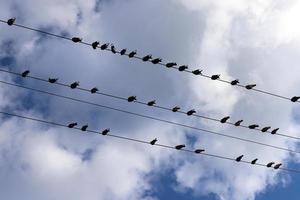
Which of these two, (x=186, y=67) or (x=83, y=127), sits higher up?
(x=186, y=67)

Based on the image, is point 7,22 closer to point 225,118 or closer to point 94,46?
point 94,46

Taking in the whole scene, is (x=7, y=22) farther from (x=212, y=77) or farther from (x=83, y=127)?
(x=212, y=77)

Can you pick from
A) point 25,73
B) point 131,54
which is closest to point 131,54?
point 131,54

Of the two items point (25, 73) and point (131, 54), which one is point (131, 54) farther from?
point (25, 73)

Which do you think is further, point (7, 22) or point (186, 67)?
point (186, 67)

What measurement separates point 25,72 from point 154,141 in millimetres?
9705

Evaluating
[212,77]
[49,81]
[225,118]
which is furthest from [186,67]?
[49,81]

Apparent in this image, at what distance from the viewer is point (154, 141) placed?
4816 cm

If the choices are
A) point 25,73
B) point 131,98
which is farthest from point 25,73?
point 131,98

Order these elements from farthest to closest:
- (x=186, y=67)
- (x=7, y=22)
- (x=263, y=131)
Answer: (x=263, y=131) → (x=186, y=67) → (x=7, y=22)

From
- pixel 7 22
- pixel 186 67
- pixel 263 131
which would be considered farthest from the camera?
pixel 263 131

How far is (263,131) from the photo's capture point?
47.7 metres

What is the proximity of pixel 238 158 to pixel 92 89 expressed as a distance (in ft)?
37.3

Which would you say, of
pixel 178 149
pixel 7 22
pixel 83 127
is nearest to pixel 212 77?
pixel 178 149
